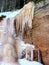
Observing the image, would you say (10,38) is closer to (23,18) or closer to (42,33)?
(23,18)

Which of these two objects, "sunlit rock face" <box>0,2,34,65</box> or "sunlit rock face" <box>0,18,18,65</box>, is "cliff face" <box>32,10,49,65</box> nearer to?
"sunlit rock face" <box>0,2,34,65</box>

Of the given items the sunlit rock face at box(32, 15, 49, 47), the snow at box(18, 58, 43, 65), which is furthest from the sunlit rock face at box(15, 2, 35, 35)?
the snow at box(18, 58, 43, 65)

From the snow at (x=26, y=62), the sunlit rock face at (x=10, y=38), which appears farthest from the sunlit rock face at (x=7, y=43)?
the snow at (x=26, y=62)

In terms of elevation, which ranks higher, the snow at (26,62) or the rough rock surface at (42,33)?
the rough rock surface at (42,33)

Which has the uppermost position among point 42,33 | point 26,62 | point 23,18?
point 23,18

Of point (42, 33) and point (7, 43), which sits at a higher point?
point (42, 33)

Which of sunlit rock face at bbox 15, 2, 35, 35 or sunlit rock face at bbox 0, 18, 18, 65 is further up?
sunlit rock face at bbox 15, 2, 35, 35

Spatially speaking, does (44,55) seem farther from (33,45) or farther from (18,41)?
(18,41)

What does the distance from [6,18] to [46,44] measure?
1.12 metres

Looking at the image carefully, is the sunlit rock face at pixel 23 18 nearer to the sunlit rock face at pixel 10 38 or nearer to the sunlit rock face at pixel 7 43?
the sunlit rock face at pixel 10 38

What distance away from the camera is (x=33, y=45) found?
14.9ft

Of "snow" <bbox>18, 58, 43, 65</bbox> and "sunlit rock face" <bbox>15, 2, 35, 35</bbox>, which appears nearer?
"snow" <bbox>18, 58, 43, 65</bbox>

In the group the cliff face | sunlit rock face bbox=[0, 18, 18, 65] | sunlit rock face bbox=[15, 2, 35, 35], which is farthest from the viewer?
sunlit rock face bbox=[15, 2, 35, 35]

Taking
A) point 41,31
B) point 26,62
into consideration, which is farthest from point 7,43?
point 41,31
